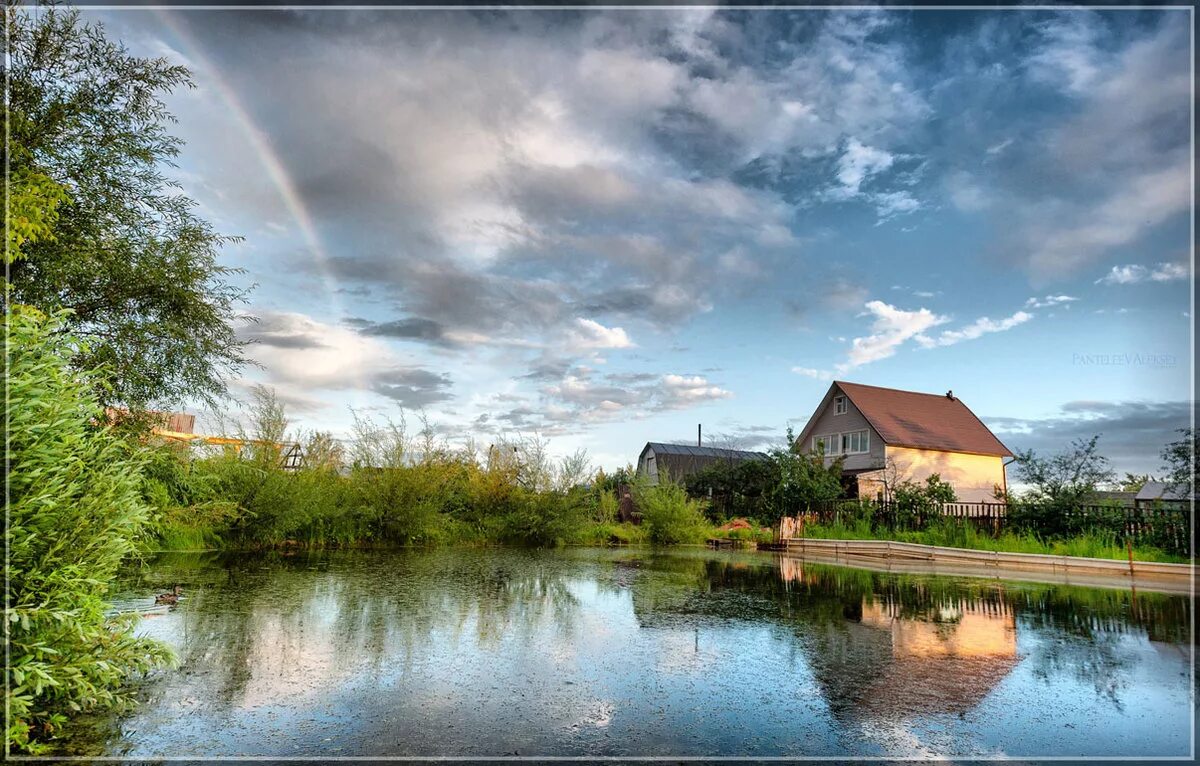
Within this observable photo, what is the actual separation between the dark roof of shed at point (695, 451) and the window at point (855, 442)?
12.1 metres

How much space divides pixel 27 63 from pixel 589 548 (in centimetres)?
1608

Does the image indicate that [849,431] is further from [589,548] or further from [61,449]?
[61,449]

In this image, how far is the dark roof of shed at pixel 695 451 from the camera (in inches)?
1690

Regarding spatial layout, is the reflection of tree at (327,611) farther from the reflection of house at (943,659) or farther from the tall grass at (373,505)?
the reflection of house at (943,659)

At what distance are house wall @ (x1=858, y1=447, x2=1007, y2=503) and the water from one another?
17864 mm

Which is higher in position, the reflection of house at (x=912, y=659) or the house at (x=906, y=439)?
the house at (x=906, y=439)

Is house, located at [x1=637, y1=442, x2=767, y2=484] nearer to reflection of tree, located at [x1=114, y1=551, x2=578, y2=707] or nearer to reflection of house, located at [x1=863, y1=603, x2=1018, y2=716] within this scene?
reflection of tree, located at [x1=114, y1=551, x2=578, y2=707]

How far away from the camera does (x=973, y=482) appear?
A: 29.6 metres

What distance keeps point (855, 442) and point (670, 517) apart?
12.4m

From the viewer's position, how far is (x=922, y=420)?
30594 mm

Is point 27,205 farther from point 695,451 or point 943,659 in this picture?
point 695,451

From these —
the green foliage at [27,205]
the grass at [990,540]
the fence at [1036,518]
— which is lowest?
the grass at [990,540]

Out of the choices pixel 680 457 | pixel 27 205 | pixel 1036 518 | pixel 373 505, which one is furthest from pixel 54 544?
pixel 680 457

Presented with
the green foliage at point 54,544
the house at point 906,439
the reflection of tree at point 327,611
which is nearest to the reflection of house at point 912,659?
the reflection of tree at point 327,611
